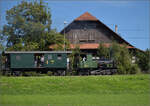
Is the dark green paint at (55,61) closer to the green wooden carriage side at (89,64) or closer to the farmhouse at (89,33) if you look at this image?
the green wooden carriage side at (89,64)

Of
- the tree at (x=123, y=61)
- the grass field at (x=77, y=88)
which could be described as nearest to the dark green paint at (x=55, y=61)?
the tree at (x=123, y=61)

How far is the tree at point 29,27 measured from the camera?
120 ft

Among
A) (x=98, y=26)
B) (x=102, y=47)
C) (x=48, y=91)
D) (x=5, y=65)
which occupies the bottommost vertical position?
(x=48, y=91)

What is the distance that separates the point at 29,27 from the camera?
1457 inches

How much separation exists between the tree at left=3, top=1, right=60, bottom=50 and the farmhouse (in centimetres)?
438

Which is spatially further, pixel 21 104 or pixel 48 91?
pixel 48 91

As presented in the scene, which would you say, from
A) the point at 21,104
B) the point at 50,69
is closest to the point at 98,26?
the point at 50,69

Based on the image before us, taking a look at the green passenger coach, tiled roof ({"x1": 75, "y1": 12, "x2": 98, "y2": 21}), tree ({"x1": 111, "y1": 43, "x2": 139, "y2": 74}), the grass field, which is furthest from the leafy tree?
the grass field

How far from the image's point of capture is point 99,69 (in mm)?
28859

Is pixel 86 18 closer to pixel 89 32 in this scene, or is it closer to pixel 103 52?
pixel 89 32

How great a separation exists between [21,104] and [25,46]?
2368 centimetres

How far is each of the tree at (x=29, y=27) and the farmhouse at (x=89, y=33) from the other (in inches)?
172

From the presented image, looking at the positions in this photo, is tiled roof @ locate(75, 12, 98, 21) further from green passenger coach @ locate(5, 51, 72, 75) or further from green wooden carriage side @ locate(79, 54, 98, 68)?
green wooden carriage side @ locate(79, 54, 98, 68)

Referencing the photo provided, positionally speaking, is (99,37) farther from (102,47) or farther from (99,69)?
(99,69)
